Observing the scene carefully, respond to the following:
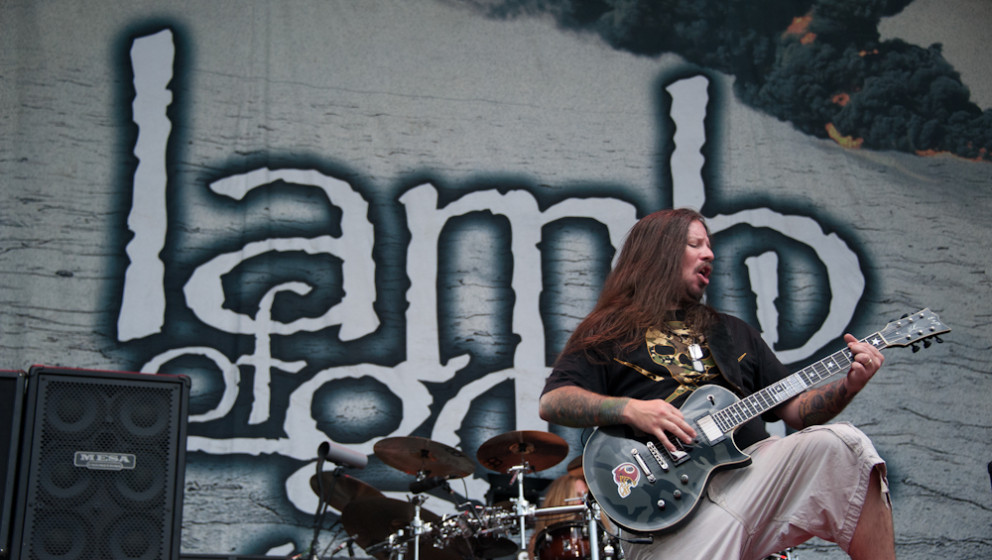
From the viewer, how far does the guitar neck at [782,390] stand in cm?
259

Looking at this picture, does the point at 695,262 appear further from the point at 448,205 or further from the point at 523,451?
the point at 448,205

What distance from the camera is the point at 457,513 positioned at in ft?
15.3

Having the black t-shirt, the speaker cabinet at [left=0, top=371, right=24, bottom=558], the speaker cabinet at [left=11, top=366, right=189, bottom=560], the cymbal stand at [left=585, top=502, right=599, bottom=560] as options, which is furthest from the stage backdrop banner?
the black t-shirt

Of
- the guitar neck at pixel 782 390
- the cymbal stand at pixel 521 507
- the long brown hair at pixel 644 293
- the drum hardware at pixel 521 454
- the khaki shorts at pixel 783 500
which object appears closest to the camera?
the khaki shorts at pixel 783 500

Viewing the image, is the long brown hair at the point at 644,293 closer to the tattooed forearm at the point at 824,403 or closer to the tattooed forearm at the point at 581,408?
the tattooed forearm at the point at 581,408

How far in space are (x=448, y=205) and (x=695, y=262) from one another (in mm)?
2554

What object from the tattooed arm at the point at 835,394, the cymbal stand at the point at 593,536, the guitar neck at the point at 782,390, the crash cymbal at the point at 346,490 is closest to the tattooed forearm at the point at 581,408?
the guitar neck at the point at 782,390

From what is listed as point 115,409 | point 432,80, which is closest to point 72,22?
point 432,80

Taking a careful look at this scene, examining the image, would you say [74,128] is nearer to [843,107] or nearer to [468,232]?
[468,232]

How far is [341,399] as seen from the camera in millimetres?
5008

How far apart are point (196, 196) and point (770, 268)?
3.12 metres

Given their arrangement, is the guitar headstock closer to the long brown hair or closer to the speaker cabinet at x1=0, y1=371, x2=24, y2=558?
the long brown hair

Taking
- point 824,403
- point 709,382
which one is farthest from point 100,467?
point 824,403

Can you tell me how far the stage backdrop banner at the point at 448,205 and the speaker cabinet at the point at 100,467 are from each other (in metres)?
1.72
